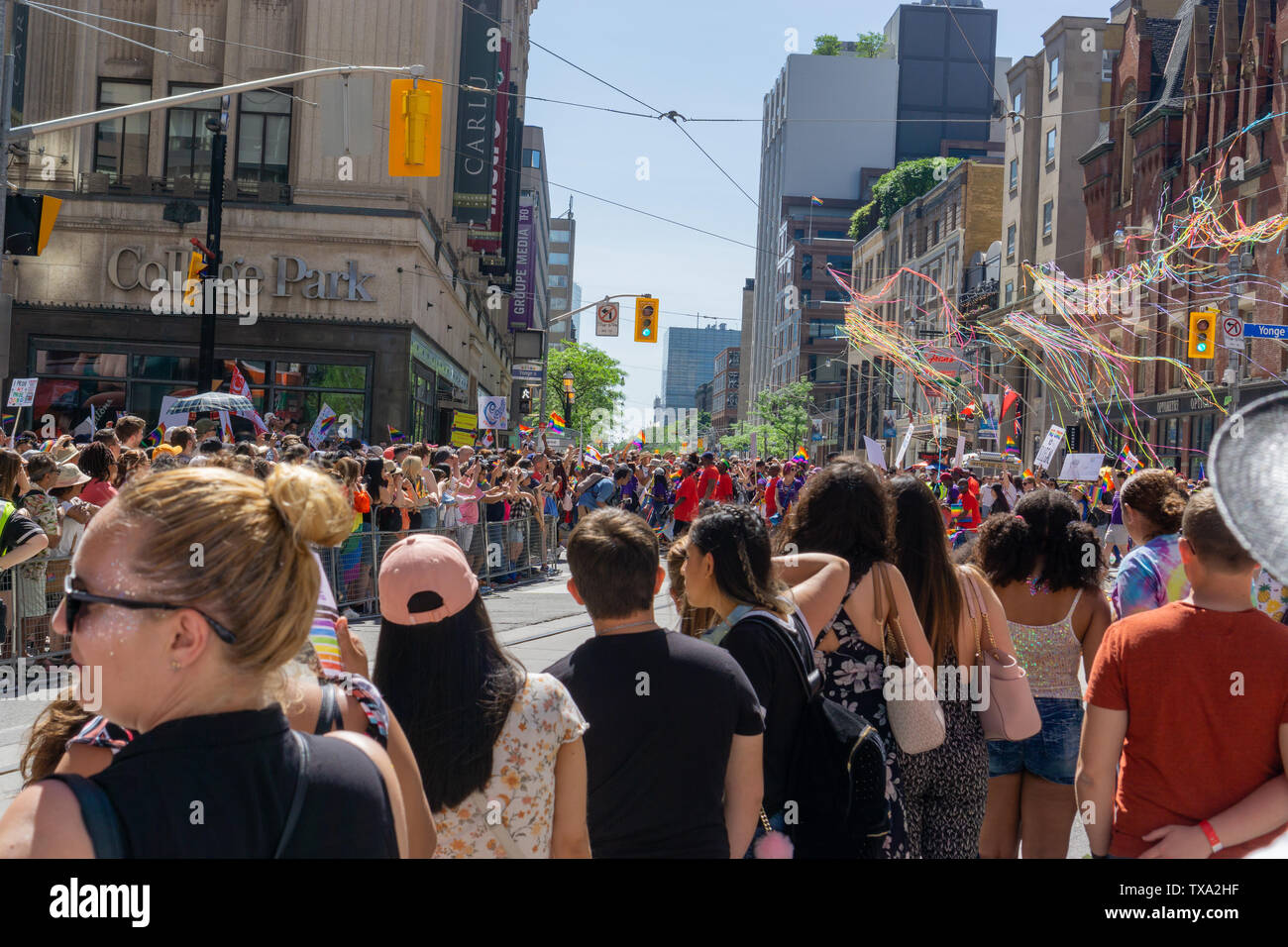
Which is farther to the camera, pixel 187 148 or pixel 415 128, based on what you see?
pixel 187 148

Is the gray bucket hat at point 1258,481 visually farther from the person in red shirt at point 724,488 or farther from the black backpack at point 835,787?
the person in red shirt at point 724,488

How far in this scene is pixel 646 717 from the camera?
326 cm

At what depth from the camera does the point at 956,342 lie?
61.6 m

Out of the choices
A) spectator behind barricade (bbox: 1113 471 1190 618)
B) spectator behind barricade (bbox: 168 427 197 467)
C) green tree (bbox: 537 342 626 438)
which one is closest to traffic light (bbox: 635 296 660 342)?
spectator behind barricade (bbox: 168 427 197 467)

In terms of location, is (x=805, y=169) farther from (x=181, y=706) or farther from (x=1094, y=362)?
(x=181, y=706)

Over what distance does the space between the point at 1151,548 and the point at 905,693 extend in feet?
5.17

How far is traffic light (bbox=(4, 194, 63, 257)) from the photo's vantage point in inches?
535

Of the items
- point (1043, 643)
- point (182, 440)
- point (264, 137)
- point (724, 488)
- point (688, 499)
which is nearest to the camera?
point (1043, 643)

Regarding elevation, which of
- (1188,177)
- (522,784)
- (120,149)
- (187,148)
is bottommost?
(522,784)

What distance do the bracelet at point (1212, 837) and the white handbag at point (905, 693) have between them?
938 millimetres

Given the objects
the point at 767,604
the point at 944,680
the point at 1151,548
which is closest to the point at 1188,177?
the point at 1151,548

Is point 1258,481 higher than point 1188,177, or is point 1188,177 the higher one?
point 1188,177

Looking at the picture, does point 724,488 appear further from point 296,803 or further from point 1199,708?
point 296,803
